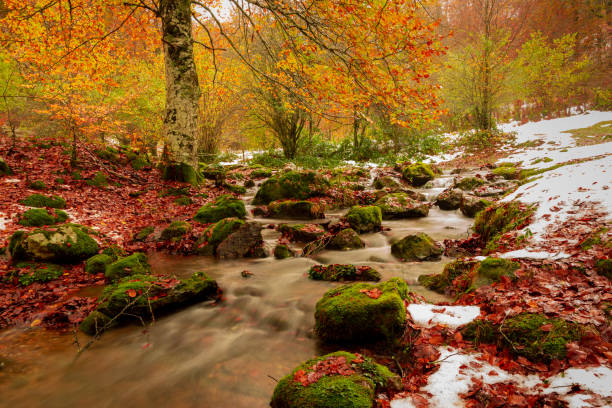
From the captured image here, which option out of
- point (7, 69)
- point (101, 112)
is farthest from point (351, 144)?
point (7, 69)

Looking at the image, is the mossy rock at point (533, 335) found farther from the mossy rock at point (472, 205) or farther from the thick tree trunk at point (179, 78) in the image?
the thick tree trunk at point (179, 78)

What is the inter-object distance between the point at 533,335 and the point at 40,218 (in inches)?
300

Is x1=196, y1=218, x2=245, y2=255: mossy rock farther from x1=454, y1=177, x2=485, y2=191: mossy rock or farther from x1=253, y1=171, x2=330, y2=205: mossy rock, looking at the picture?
x1=454, y1=177, x2=485, y2=191: mossy rock

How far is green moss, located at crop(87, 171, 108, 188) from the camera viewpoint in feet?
27.8

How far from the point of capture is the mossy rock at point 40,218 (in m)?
5.39

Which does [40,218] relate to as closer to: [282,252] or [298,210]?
[282,252]

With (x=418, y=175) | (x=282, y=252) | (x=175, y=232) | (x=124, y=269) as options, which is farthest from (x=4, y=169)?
(x=418, y=175)

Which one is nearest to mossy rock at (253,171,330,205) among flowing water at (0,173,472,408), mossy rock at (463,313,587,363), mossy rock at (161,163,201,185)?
mossy rock at (161,163,201,185)

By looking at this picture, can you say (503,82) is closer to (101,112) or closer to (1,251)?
(101,112)

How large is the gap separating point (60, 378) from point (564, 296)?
15.0 ft

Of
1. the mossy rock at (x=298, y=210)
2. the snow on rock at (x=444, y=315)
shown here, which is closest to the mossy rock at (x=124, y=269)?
the snow on rock at (x=444, y=315)

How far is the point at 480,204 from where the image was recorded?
7352mm

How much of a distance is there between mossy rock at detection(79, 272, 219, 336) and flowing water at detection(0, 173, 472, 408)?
0.13 meters

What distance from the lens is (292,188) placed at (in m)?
9.58
